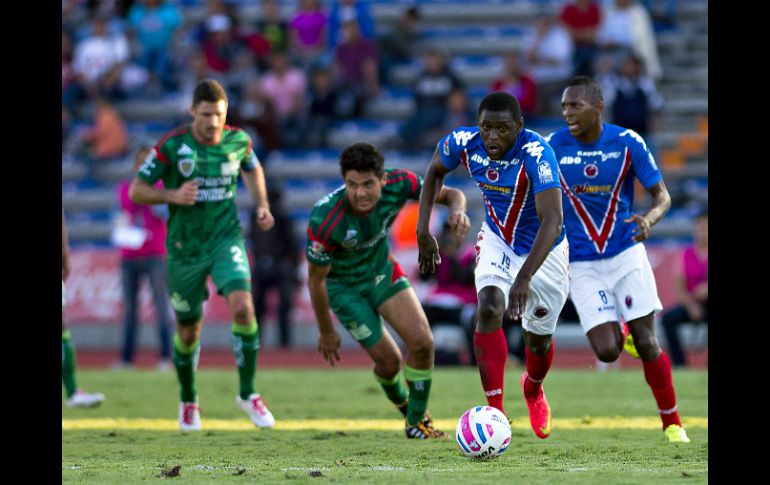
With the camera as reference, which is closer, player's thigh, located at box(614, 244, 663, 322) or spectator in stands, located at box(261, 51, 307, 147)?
player's thigh, located at box(614, 244, 663, 322)

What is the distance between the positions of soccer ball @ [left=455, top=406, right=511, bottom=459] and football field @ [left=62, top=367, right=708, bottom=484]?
3.7 inches

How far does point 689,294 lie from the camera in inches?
586

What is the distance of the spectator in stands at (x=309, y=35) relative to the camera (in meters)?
21.3

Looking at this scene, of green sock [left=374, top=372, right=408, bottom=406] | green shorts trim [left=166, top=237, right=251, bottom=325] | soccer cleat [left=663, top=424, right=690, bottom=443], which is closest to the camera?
soccer cleat [left=663, top=424, right=690, bottom=443]

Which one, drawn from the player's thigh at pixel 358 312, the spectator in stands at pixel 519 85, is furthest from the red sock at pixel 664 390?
the spectator in stands at pixel 519 85

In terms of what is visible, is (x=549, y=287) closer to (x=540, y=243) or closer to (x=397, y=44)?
(x=540, y=243)

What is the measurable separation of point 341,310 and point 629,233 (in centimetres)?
213

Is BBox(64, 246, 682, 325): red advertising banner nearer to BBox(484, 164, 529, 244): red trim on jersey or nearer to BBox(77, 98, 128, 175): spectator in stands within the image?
BBox(77, 98, 128, 175): spectator in stands

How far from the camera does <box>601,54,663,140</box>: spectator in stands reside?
59.0 feet

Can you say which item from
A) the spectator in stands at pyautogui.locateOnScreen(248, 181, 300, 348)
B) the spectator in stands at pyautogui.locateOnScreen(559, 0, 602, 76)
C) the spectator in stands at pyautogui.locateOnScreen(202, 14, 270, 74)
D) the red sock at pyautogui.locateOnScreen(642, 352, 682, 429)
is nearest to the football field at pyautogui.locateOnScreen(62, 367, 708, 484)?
the red sock at pyautogui.locateOnScreen(642, 352, 682, 429)

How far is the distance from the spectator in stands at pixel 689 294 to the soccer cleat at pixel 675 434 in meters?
6.46

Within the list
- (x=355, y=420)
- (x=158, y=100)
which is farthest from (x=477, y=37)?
(x=355, y=420)

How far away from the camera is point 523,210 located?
8.01 meters
